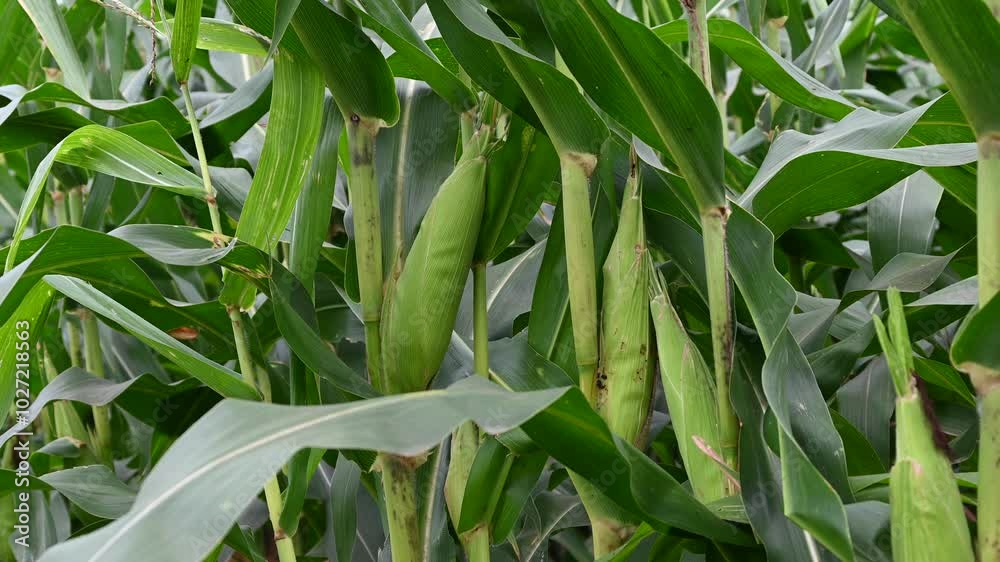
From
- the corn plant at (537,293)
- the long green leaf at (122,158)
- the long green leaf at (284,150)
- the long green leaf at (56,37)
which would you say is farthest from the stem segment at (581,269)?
the long green leaf at (56,37)

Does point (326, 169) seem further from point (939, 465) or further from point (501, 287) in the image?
point (939, 465)

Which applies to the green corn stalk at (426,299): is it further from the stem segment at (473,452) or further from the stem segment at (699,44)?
the stem segment at (699,44)

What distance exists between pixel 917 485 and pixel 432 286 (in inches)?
13.3

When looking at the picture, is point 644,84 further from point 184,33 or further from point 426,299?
point 184,33

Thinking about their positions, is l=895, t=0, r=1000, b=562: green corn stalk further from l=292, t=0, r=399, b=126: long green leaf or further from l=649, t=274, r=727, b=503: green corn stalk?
l=292, t=0, r=399, b=126: long green leaf

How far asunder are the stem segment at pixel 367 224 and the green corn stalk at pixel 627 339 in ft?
0.57

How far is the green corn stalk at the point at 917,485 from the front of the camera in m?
0.46

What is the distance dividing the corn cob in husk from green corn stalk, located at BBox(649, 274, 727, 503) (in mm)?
165

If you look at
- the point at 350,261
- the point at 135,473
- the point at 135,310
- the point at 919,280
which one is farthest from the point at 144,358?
the point at 919,280

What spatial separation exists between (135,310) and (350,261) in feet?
1.01

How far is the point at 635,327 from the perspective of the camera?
2.14ft

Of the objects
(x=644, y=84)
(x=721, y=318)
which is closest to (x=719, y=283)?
(x=721, y=318)

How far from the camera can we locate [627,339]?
0.65 metres

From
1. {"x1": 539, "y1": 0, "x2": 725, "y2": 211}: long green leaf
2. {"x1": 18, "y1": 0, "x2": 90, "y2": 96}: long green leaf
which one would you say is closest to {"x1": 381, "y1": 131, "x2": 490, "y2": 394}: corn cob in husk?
{"x1": 539, "y1": 0, "x2": 725, "y2": 211}: long green leaf
